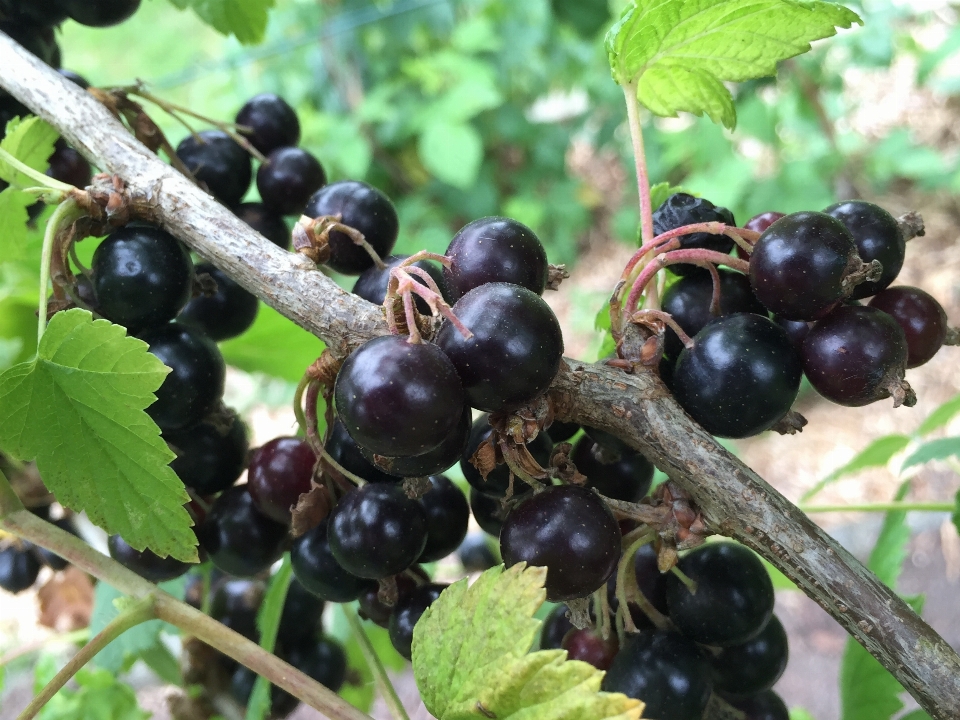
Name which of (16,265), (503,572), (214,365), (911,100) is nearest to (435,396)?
(503,572)

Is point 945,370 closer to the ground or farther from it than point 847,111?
closer to the ground

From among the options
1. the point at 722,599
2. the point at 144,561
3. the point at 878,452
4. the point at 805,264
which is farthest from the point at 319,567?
the point at 878,452

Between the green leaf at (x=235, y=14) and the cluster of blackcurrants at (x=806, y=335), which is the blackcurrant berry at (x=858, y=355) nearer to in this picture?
the cluster of blackcurrants at (x=806, y=335)

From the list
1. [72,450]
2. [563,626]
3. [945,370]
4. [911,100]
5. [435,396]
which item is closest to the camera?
[435,396]

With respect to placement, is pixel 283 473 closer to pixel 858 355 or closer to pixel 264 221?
pixel 264 221

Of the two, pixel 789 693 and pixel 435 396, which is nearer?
pixel 435 396

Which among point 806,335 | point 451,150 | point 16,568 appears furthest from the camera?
point 451,150

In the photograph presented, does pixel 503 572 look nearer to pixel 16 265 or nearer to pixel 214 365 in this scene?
pixel 214 365

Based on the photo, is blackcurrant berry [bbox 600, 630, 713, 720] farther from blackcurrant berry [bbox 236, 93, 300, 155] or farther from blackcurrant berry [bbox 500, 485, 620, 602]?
blackcurrant berry [bbox 236, 93, 300, 155]
